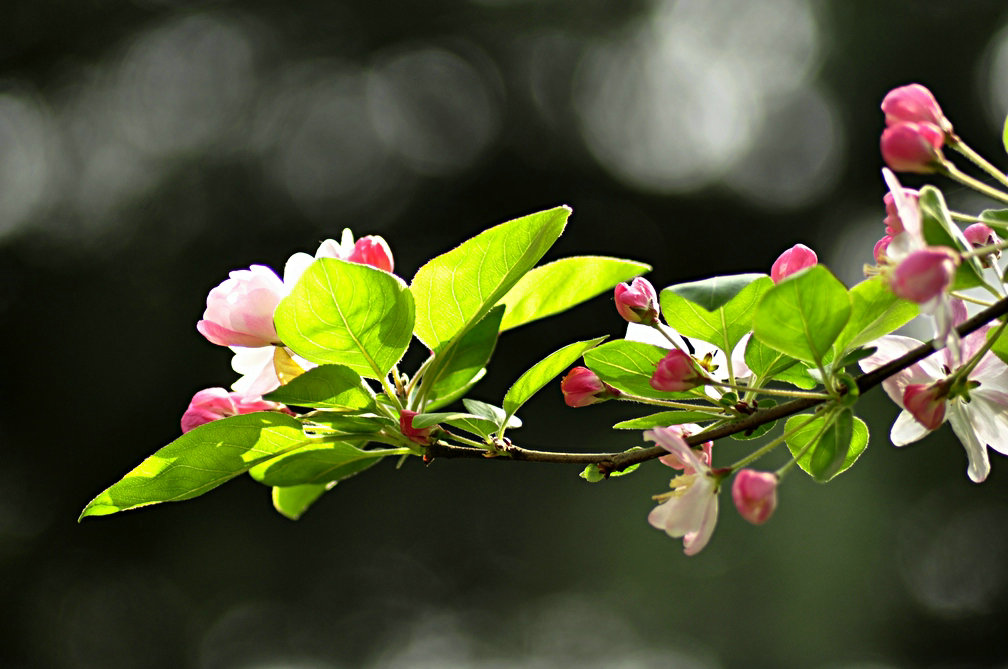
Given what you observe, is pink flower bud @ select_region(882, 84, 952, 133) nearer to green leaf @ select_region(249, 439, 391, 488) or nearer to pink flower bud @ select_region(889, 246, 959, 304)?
pink flower bud @ select_region(889, 246, 959, 304)

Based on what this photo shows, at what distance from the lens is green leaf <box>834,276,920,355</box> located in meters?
0.41

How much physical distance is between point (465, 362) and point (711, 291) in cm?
15

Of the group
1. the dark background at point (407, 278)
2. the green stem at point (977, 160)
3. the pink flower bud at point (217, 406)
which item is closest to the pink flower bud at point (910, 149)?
the green stem at point (977, 160)

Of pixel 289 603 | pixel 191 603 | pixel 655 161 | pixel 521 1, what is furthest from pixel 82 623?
pixel 521 1

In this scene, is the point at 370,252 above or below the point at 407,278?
above

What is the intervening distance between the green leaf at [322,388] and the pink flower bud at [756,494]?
0.63 feet

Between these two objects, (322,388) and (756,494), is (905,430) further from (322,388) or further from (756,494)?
(322,388)

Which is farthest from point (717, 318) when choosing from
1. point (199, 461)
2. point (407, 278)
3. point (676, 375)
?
point (407, 278)

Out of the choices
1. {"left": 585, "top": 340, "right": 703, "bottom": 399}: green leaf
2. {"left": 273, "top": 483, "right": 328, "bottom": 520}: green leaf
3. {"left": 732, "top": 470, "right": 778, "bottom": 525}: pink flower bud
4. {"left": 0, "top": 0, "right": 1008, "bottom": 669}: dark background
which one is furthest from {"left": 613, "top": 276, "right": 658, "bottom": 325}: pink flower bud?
{"left": 0, "top": 0, "right": 1008, "bottom": 669}: dark background

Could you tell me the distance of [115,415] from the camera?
5.96 m

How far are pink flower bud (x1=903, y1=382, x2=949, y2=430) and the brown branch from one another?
2 centimetres

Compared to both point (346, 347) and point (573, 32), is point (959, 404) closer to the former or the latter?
point (346, 347)

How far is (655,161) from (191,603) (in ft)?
14.1

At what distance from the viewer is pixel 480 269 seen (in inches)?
19.2
